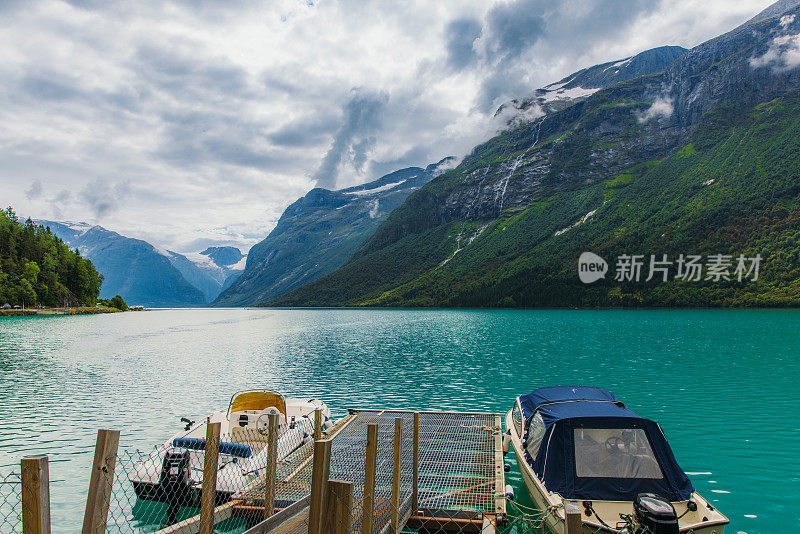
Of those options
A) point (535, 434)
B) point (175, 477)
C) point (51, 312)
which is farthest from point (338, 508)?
point (51, 312)

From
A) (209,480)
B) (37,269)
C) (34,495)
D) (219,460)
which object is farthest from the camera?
(37,269)

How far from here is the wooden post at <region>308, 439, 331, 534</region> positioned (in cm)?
Answer: 564

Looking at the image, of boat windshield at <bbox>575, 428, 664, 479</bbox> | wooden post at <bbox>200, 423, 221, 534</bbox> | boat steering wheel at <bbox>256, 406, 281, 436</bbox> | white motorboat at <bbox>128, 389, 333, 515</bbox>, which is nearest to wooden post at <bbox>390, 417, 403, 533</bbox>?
wooden post at <bbox>200, 423, 221, 534</bbox>

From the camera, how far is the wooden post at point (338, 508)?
18.7 feet

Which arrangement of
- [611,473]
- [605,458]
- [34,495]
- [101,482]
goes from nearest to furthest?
[34,495] < [101,482] < [611,473] < [605,458]

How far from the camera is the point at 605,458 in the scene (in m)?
11.5

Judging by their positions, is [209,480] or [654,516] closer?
[654,516]

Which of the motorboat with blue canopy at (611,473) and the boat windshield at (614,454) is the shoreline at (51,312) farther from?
the boat windshield at (614,454)

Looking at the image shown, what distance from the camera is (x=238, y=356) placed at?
54.2m

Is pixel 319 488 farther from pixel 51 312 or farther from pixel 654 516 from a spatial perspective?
pixel 51 312

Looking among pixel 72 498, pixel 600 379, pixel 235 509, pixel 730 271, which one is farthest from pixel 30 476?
pixel 730 271

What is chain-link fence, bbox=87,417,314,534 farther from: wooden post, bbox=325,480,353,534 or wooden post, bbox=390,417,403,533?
wooden post, bbox=325,480,353,534

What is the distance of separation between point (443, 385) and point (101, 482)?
29.6 meters

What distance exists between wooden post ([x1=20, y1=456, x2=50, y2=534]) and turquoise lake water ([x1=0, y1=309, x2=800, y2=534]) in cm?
997
